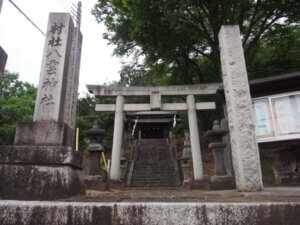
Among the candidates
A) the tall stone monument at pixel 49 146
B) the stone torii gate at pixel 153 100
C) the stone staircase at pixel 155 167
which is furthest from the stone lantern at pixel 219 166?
the tall stone monument at pixel 49 146

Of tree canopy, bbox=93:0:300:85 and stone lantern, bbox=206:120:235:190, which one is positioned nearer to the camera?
stone lantern, bbox=206:120:235:190

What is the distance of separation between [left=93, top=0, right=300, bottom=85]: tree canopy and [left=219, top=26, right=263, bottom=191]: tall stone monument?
4.36 meters

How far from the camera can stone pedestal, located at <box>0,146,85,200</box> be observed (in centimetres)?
318

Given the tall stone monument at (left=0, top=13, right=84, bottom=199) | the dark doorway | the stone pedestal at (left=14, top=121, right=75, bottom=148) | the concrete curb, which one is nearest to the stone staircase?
the dark doorway

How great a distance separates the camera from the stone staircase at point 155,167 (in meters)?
12.1

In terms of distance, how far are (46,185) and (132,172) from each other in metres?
10.3

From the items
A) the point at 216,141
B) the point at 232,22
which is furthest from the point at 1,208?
the point at 232,22

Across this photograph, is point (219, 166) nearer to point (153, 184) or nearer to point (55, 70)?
point (153, 184)

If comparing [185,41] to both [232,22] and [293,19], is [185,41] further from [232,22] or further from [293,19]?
[293,19]

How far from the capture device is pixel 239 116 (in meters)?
5.27

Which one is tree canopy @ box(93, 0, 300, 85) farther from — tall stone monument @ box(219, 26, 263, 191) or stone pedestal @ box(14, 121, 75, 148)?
stone pedestal @ box(14, 121, 75, 148)

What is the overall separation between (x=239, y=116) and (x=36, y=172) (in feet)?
15.4

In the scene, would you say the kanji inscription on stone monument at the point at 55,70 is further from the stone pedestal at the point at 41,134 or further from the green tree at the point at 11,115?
the green tree at the point at 11,115

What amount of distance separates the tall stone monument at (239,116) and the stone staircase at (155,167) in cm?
741
